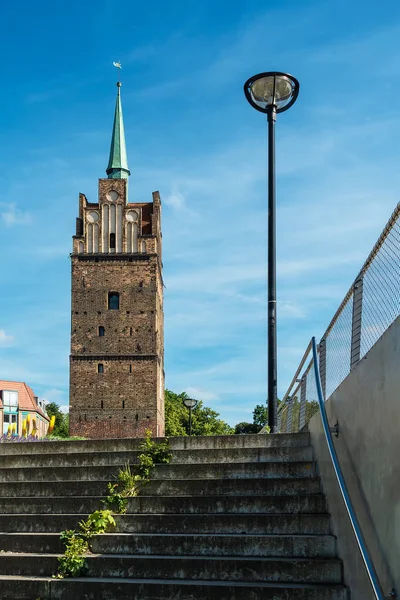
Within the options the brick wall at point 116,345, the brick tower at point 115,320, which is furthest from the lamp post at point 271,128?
the brick tower at point 115,320

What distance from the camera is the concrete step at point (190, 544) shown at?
18.6 ft

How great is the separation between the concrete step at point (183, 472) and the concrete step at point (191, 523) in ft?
2.11

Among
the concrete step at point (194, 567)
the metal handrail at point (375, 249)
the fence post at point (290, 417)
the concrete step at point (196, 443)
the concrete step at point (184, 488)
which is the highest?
the metal handrail at point (375, 249)

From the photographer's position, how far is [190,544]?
595cm

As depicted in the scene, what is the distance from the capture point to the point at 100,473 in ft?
23.9

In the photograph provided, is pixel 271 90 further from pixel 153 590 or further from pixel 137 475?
pixel 153 590

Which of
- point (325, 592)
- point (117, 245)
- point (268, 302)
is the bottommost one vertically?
point (325, 592)

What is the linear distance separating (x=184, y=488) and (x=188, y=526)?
62 centimetres

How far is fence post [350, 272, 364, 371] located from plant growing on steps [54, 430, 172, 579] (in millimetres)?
2550

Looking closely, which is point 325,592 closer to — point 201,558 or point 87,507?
point 201,558

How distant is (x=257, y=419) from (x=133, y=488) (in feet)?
277

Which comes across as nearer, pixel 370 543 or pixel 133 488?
pixel 370 543

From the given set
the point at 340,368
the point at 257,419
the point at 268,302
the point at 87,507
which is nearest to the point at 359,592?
the point at 340,368

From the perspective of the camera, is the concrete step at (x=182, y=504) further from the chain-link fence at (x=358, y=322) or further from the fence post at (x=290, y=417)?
the fence post at (x=290, y=417)
